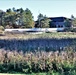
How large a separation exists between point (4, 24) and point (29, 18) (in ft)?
22.0

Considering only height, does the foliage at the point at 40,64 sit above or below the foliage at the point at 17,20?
below

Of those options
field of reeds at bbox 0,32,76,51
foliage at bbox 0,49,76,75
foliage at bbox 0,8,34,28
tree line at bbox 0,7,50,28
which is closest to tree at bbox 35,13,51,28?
tree line at bbox 0,7,50,28

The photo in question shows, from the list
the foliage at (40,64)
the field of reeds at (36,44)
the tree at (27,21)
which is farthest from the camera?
the tree at (27,21)

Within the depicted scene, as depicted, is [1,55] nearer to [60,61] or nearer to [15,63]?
[15,63]

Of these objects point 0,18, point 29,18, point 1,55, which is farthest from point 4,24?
point 1,55

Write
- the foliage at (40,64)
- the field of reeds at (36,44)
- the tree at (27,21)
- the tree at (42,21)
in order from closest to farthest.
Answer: the foliage at (40,64), the field of reeds at (36,44), the tree at (27,21), the tree at (42,21)

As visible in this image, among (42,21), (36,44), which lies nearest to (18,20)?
(42,21)

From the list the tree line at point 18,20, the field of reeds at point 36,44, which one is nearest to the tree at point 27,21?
the tree line at point 18,20

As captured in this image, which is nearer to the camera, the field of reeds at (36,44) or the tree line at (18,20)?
the field of reeds at (36,44)

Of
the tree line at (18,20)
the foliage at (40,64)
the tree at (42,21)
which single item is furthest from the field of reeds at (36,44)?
the tree at (42,21)

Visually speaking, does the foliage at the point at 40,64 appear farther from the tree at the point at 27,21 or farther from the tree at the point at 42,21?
the tree at the point at 42,21

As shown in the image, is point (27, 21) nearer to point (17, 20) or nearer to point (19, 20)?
point (19, 20)

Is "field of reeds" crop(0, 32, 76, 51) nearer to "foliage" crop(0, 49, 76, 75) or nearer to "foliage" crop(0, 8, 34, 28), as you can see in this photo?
"foliage" crop(0, 49, 76, 75)

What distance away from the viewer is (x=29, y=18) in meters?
65.9
